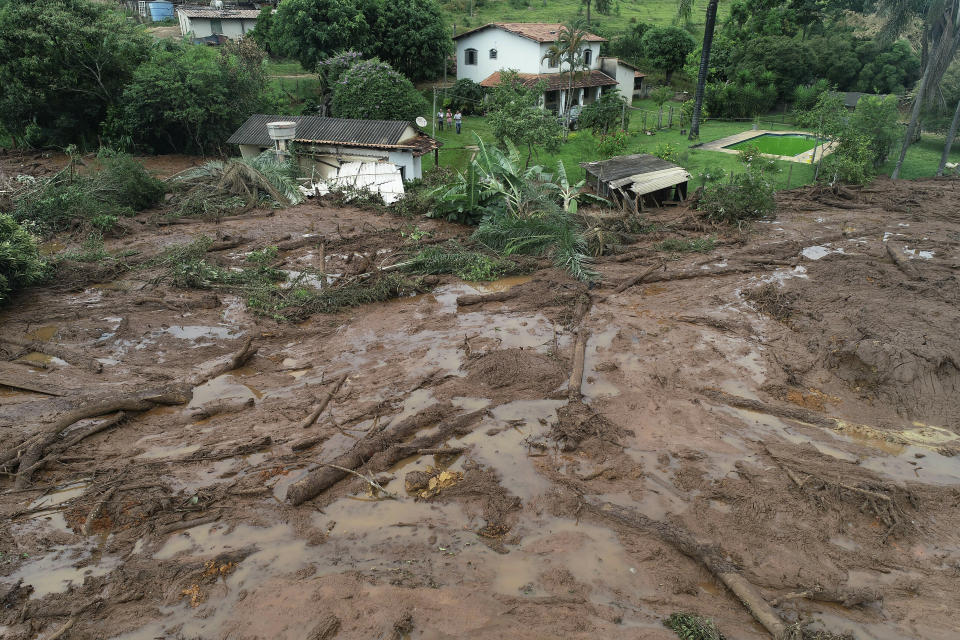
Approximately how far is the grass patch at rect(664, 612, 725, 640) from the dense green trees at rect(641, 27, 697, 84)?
45.3m

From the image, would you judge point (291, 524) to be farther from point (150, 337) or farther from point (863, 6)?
point (863, 6)

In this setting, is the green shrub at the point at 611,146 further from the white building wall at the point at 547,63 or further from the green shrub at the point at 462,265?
the white building wall at the point at 547,63

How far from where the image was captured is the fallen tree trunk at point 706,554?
551 centimetres

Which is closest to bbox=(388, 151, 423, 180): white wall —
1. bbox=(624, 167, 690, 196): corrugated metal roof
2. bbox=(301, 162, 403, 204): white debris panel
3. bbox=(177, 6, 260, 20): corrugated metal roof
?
bbox=(301, 162, 403, 204): white debris panel

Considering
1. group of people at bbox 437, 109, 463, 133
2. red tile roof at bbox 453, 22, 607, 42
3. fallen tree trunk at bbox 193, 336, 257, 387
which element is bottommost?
fallen tree trunk at bbox 193, 336, 257, 387

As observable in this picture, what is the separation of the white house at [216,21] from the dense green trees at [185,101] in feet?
Answer: 44.9

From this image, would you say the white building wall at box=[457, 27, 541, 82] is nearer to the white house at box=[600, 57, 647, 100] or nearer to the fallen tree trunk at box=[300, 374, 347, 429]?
the white house at box=[600, 57, 647, 100]

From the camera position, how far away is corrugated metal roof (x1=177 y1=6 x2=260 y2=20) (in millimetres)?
38781

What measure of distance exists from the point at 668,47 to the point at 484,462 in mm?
43753

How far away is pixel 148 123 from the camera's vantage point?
25953 mm

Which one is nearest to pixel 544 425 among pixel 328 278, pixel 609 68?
pixel 328 278

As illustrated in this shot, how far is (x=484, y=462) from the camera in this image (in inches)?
316

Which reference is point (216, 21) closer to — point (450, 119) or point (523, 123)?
point (450, 119)

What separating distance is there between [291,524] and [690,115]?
3536 cm
